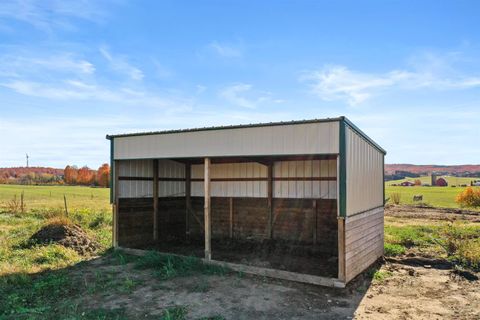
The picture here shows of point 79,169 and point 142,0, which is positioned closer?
point 142,0

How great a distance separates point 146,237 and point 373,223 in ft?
20.6

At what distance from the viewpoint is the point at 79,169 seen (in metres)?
69.8

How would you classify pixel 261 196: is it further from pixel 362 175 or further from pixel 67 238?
pixel 67 238

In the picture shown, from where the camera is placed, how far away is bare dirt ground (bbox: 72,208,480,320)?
5.59m

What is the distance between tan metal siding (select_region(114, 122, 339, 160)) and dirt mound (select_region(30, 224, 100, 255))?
2454mm

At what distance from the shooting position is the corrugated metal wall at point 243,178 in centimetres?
991

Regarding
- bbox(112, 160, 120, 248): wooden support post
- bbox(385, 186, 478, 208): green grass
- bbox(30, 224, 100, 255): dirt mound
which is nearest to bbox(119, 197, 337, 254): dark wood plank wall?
bbox(112, 160, 120, 248): wooden support post

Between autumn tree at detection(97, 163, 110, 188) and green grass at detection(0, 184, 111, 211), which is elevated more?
autumn tree at detection(97, 163, 110, 188)

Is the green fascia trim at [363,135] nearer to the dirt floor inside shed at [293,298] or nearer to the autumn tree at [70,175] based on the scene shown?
the dirt floor inside shed at [293,298]

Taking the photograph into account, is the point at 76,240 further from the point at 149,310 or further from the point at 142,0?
the point at 142,0

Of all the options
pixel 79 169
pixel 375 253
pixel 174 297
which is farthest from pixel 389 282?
pixel 79 169

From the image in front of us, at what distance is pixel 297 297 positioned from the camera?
6246mm

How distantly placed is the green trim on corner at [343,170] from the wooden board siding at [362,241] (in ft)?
0.95

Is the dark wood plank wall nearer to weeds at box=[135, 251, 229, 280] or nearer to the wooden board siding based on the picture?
the wooden board siding
